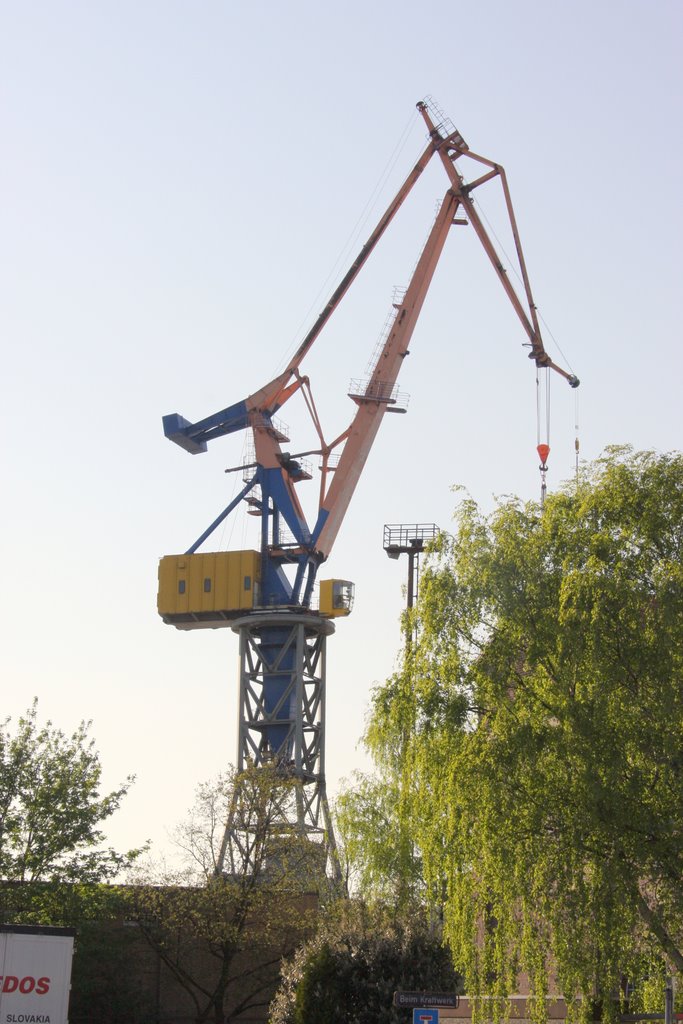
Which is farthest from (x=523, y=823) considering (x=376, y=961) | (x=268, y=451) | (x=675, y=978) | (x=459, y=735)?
(x=268, y=451)

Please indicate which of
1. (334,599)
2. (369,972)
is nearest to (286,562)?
(334,599)

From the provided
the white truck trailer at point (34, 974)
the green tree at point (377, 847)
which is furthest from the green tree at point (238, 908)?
the white truck trailer at point (34, 974)

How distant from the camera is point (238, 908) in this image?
45781mm

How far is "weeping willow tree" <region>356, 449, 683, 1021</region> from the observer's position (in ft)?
74.9

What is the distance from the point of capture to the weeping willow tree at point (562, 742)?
2283 cm

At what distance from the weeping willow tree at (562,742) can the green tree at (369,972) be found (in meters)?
6.54

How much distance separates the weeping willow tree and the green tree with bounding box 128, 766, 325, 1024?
68.3 ft

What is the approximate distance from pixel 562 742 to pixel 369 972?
38.6ft

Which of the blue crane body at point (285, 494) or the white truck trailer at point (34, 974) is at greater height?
the blue crane body at point (285, 494)

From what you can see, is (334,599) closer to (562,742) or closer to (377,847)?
(377,847)

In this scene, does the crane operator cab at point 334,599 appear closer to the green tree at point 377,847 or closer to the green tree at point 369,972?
the green tree at point 377,847

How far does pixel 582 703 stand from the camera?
23.4 meters

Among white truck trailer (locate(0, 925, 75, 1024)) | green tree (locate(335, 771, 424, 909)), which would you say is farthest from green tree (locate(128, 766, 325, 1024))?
white truck trailer (locate(0, 925, 75, 1024))

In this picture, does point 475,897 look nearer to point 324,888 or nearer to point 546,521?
point 546,521
